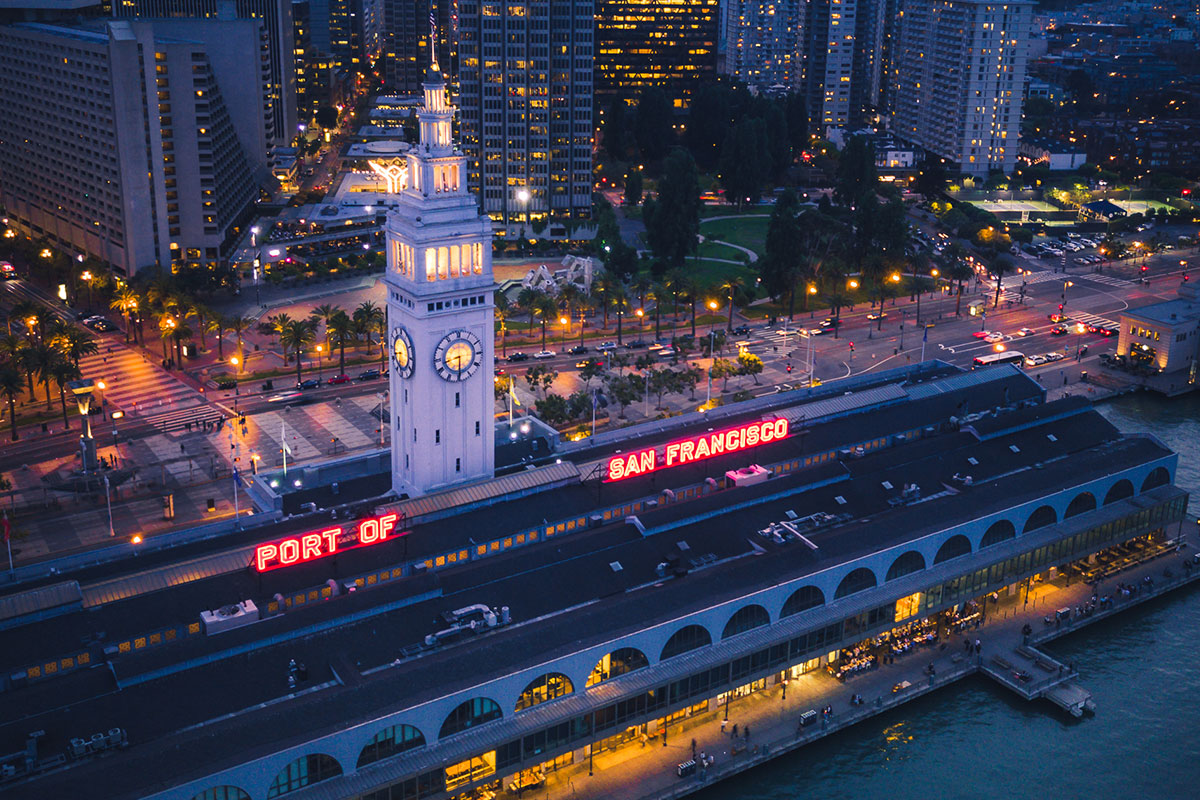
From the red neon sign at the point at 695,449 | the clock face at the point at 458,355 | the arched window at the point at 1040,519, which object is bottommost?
the arched window at the point at 1040,519

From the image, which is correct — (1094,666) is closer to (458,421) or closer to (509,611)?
(509,611)

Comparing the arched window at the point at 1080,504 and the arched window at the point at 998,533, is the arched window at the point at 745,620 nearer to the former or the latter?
the arched window at the point at 998,533

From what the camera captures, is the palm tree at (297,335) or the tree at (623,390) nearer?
the tree at (623,390)

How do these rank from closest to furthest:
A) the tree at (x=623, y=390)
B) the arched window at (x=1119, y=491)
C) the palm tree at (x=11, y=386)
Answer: the arched window at (x=1119, y=491) < the palm tree at (x=11, y=386) < the tree at (x=623, y=390)

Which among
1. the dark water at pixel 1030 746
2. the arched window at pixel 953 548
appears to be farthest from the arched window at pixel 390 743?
the arched window at pixel 953 548

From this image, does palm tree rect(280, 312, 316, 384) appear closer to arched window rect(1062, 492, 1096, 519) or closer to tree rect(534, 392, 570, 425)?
tree rect(534, 392, 570, 425)
